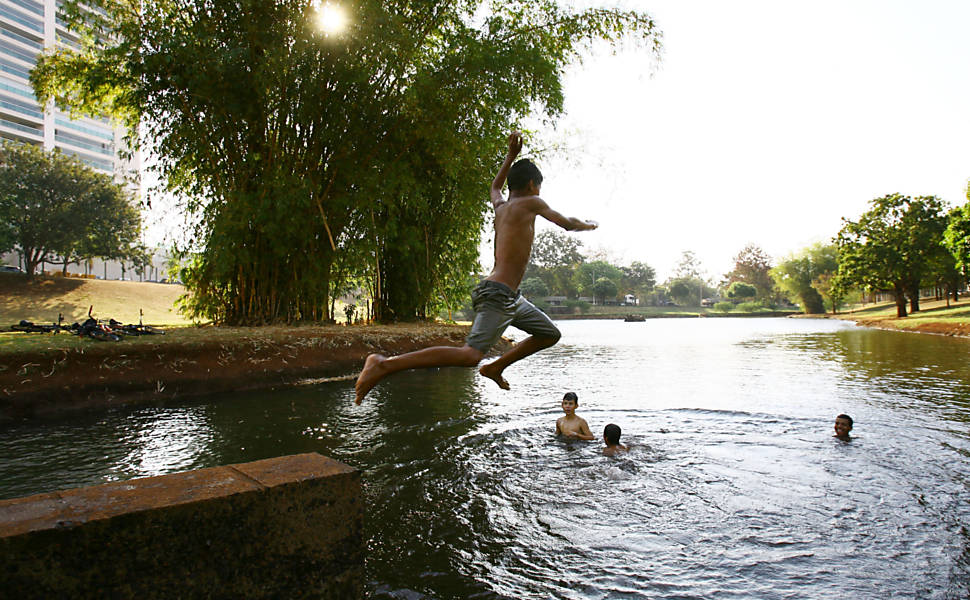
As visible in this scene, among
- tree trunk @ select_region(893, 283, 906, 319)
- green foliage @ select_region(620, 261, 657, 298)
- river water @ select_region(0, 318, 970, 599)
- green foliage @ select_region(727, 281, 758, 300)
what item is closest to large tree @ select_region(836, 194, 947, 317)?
tree trunk @ select_region(893, 283, 906, 319)

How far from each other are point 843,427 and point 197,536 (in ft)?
21.3

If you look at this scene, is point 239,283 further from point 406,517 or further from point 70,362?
point 406,517

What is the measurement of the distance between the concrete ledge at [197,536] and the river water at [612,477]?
56 cm

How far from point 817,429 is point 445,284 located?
12.1 metres

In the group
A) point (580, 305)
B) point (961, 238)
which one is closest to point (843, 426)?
point (961, 238)

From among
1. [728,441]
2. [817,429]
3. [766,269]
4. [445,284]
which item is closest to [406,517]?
[728,441]

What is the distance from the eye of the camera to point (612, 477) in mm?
4793

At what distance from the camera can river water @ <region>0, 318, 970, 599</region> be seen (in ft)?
9.74

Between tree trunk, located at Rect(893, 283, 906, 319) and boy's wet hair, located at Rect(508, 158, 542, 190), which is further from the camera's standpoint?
tree trunk, located at Rect(893, 283, 906, 319)

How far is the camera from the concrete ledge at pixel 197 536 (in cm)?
178

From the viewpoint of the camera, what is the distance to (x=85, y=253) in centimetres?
3147

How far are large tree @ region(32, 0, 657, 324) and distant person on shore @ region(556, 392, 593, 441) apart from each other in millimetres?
7080

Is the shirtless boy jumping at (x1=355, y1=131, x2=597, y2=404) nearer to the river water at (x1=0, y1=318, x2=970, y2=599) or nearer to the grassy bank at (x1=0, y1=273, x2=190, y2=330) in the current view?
the river water at (x1=0, y1=318, x2=970, y2=599)

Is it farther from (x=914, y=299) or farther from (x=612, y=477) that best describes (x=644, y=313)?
(x=612, y=477)
